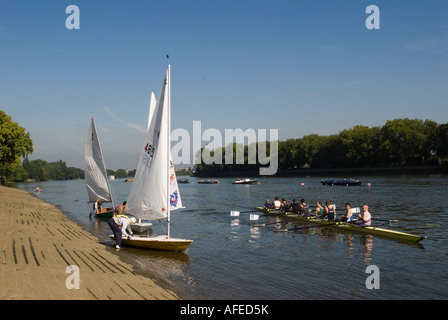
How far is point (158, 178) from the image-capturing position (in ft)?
62.6

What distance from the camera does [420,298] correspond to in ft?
45.2

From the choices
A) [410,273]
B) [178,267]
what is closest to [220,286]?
[178,267]

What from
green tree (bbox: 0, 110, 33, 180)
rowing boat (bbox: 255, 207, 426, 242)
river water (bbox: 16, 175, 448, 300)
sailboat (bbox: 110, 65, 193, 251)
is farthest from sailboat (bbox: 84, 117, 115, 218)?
green tree (bbox: 0, 110, 33, 180)

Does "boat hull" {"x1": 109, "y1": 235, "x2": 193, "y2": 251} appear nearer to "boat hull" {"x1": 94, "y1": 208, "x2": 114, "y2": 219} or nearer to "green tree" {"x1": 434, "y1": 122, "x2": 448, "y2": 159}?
"boat hull" {"x1": 94, "y1": 208, "x2": 114, "y2": 219}

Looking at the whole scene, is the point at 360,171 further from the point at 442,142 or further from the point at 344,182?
the point at 344,182

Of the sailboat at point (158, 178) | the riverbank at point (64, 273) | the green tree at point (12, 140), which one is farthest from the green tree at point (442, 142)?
the riverbank at point (64, 273)

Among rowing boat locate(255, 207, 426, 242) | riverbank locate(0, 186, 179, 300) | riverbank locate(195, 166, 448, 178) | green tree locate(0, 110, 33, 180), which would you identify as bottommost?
rowing boat locate(255, 207, 426, 242)

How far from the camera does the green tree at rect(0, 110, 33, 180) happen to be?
226ft

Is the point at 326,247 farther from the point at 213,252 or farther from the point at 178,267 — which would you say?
the point at 178,267

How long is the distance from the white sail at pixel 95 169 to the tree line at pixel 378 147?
11568cm

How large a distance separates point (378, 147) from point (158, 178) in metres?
140

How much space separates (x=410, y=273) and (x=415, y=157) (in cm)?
13089

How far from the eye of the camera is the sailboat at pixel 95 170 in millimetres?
31770

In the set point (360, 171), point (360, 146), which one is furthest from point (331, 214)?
point (360, 171)
